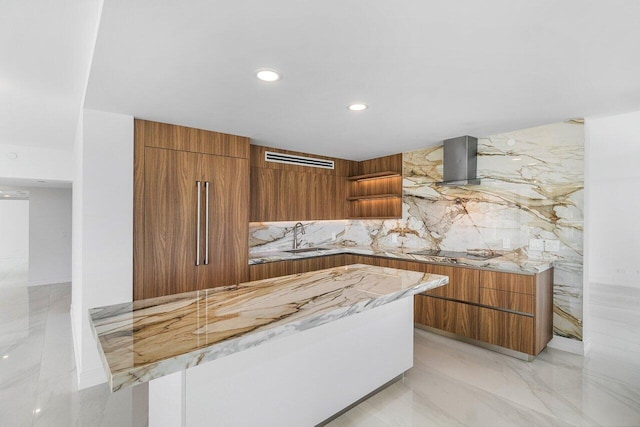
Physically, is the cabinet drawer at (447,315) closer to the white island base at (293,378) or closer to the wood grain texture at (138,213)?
the white island base at (293,378)

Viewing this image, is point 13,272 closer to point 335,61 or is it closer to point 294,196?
point 294,196

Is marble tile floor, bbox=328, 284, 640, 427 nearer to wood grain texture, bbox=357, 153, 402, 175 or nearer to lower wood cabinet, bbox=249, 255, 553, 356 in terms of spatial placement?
lower wood cabinet, bbox=249, 255, 553, 356

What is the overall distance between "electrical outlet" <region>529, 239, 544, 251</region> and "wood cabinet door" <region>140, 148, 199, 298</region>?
143 inches

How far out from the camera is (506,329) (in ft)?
10.3

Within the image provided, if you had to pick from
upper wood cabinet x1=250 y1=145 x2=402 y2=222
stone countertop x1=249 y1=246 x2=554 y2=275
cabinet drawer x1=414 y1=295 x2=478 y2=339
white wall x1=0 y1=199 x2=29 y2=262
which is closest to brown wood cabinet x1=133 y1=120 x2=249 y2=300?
stone countertop x1=249 y1=246 x2=554 y2=275

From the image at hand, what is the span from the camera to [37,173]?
516cm

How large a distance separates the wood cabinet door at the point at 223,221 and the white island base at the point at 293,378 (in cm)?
177

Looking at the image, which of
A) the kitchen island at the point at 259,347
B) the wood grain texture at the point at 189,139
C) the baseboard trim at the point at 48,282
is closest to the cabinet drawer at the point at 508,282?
the kitchen island at the point at 259,347

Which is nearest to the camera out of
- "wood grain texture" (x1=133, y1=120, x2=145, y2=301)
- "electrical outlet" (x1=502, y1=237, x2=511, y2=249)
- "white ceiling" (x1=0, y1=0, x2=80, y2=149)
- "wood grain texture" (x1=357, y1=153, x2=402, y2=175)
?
"white ceiling" (x1=0, y1=0, x2=80, y2=149)

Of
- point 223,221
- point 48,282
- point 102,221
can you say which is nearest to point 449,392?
point 223,221

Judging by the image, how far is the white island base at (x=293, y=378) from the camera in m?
1.45

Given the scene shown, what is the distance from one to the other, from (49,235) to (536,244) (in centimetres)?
902

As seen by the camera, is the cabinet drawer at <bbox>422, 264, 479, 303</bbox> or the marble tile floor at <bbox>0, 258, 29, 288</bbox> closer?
the cabinet drawer at <bbox>422, 264, 479, 303</bbox>

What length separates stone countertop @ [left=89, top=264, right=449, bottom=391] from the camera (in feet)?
3.55
